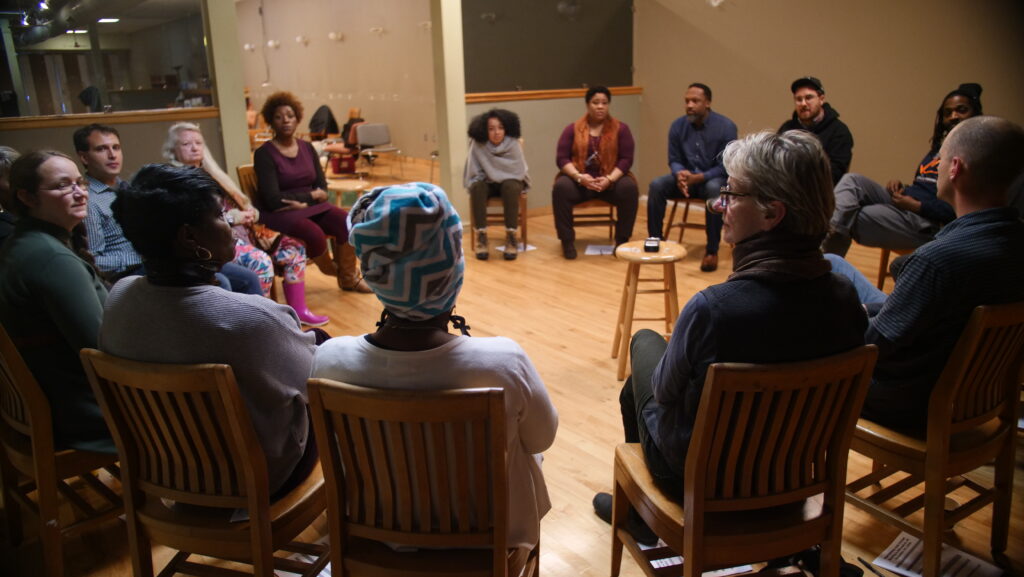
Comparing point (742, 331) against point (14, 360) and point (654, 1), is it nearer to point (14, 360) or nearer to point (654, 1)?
point (14, 360)

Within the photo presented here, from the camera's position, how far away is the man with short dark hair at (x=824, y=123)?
14.3ft

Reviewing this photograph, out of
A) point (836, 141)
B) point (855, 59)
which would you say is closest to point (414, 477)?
point (836, 141)

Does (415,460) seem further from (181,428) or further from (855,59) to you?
(855,59)

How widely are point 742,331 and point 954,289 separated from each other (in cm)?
68

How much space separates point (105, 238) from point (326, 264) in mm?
1558

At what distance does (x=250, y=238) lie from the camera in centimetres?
390

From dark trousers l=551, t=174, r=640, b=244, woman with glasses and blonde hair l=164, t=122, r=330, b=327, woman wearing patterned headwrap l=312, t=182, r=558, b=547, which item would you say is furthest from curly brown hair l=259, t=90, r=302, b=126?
woman wearing patterned headwrap l=312, t=182, r=558, b=547

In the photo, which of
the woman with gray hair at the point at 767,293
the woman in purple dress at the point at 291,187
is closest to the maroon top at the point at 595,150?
the woman in purple dress at the point at 291,187

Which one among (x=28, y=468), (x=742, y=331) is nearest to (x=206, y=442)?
(x=28, y=468)

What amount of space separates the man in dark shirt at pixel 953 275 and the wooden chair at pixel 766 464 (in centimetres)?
43

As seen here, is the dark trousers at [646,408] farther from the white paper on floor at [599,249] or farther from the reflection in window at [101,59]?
the reflection in window at [101,59]

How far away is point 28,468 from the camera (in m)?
1.90

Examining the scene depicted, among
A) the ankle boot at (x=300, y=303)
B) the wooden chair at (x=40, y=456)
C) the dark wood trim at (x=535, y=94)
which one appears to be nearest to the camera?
the wooden chair at (x=40, y=456)

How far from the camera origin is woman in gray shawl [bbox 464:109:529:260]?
5.36 m
